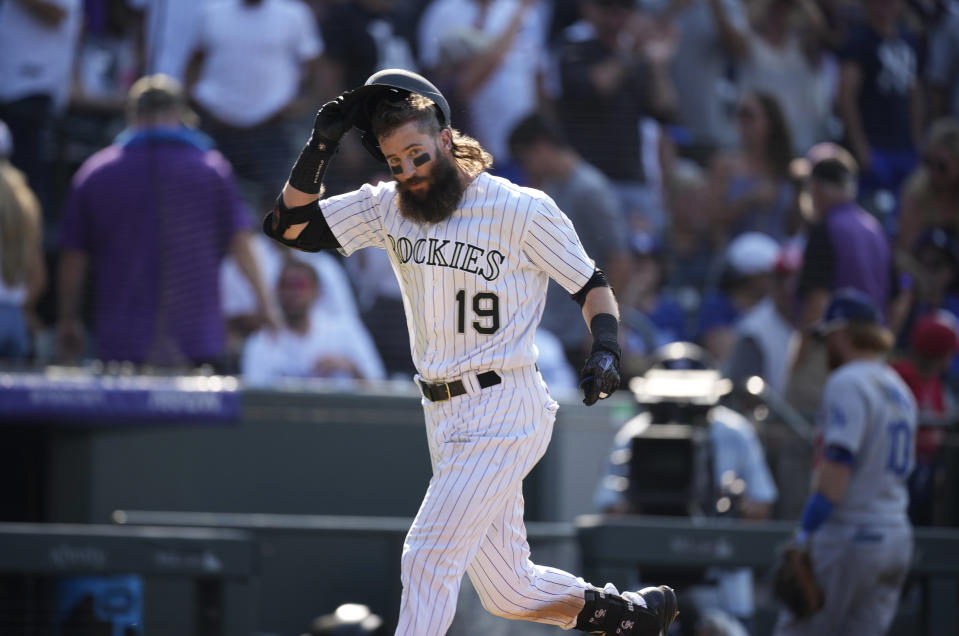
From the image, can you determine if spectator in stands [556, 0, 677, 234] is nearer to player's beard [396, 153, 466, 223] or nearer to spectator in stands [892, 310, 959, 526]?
spectator in stands [892, 310, 959, 526]

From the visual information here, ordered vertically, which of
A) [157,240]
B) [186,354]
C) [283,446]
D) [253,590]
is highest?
[157,240]

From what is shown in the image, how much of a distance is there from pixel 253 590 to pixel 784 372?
360 centimetres

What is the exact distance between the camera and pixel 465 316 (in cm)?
414

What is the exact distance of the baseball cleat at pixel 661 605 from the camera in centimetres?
447

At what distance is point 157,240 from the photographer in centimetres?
734

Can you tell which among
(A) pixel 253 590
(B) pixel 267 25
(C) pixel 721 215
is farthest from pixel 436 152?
(C) pixel 721 215

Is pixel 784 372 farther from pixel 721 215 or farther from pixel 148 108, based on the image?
pixel 148 108

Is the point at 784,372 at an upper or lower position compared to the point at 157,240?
lower

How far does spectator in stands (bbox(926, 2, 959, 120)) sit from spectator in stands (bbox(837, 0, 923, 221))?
0.67 feet

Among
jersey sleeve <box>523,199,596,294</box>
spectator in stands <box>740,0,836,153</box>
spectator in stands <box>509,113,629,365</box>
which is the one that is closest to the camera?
jersey sleeve <box>523,199,596,294</box>

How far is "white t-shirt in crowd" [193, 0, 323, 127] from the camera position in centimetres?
873

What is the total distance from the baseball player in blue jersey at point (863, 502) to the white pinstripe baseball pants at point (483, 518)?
187 centimetres

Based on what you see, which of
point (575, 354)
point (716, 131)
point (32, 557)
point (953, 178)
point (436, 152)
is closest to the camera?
point (436, 152)

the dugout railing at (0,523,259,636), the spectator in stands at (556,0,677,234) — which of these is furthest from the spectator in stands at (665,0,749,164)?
the dugout railing at (0,523,259,636)
